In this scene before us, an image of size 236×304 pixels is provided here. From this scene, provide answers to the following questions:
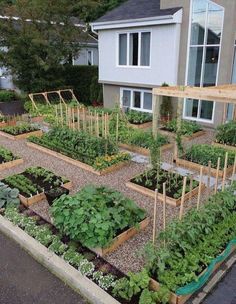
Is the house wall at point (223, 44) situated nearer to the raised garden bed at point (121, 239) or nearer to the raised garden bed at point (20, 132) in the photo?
the raised garden bed at point (20, 132)

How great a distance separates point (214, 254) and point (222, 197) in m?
1.11

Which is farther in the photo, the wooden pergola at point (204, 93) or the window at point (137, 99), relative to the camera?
the window at point (137, 99)

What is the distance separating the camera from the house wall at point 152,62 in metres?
11.7

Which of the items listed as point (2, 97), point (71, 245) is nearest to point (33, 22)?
point (2, 97)

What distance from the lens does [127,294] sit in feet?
11.9

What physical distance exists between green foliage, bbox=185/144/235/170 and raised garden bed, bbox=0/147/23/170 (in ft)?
15.8

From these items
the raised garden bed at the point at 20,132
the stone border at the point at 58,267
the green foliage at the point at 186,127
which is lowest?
the stone border at the point at 58,267

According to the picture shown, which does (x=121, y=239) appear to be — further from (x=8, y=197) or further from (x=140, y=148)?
(x=140, y=148)

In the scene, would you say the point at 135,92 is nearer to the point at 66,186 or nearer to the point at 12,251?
the point at 66,186

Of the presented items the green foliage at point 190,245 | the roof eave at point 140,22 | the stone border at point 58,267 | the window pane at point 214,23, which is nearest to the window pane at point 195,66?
the window pane at point 214,23

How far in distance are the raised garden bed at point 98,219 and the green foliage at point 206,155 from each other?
127 inches

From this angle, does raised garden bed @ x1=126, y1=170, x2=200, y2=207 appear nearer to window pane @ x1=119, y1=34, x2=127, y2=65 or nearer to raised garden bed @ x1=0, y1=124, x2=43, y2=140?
raised garden bed @ x1=0, y1=124, x2=43, y2=140

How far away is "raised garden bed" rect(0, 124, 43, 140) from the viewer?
34.1 feet

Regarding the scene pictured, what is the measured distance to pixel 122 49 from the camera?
1363cm
